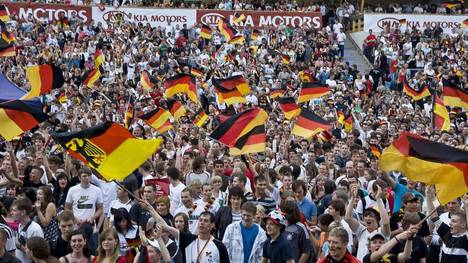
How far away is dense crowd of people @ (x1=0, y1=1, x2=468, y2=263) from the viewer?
31.2ft

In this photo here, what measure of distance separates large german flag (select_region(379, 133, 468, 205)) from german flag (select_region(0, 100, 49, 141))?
16.8 feet

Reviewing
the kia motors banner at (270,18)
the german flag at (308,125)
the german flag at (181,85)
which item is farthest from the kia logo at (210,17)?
the german flag at (308,125)

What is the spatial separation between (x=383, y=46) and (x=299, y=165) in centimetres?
2127

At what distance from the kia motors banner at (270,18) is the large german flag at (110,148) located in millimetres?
28174

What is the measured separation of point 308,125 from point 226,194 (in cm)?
435

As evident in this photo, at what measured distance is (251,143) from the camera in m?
13.5

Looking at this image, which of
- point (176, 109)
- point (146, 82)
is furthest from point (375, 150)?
point (146, 82)

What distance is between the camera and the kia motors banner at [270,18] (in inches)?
1526

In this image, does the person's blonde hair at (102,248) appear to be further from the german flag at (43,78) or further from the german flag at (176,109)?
the german flag at (176,109)

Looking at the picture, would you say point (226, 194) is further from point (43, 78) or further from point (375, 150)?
point (43, 78)

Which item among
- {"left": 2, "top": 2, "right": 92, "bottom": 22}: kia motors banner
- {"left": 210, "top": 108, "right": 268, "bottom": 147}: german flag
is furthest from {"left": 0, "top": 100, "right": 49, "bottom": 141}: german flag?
{"left": 2, "top": 2, "right": 92, "bottom": 22}: kia motors banner

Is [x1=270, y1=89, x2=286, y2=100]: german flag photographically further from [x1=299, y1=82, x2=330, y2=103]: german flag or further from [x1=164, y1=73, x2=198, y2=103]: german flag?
[x1=299, y1=82, x2=330, y2=103]: german flag

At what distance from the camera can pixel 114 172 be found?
33.4 ft

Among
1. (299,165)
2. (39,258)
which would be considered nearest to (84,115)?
(299,165)
